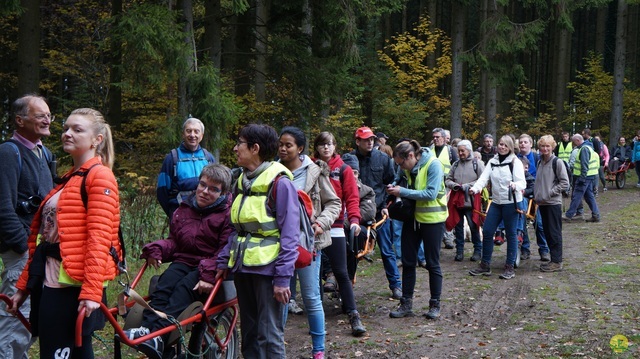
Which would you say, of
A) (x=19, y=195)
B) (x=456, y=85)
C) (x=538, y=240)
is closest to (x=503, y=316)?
(x=538, y=240)

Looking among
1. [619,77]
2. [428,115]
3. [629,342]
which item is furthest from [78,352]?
[619,77]

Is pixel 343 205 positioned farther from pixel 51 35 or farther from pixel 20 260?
pixel 51 35

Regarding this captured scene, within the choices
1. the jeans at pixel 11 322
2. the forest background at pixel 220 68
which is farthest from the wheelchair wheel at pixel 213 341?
the forest background at pixel 220 68

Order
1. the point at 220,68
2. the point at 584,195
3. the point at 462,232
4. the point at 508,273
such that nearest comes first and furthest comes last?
1. the point at 508,273
2. the point at 462,232
3. the point at 220,68
4. the point at 584,195

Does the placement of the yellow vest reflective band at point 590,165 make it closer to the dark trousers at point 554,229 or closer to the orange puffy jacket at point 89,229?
the dark trousers at point 554,229

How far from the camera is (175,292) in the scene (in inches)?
210

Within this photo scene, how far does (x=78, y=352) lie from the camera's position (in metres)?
4.01

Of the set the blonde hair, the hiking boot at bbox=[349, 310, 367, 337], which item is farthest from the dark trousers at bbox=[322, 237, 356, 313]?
the blonde hair

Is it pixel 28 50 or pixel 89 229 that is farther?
pixel 28 50

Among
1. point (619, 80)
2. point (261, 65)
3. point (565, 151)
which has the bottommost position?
point (565, 151)

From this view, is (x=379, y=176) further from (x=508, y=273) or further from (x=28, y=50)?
(x=28, y=50)

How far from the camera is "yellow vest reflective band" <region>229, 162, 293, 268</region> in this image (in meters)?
4.80

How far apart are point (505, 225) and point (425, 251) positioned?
9.13 ft

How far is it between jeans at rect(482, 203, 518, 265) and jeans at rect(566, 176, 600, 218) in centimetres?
668
